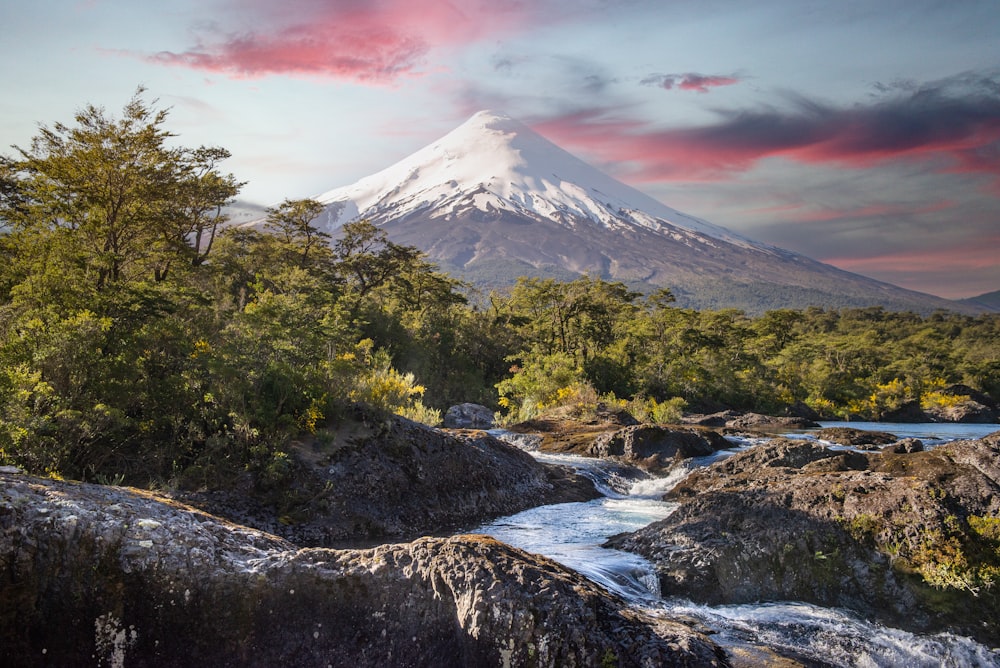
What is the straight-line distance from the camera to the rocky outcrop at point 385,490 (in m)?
7.07

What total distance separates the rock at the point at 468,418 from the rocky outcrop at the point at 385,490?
11.8 meters

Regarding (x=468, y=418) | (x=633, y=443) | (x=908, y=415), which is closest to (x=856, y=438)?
(x=633, y=443)

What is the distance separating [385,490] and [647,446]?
789 cm

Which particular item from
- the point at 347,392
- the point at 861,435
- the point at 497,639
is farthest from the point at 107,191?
the point at 861,435

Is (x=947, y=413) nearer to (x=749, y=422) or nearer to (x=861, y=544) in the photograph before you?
(x=749, y=422)

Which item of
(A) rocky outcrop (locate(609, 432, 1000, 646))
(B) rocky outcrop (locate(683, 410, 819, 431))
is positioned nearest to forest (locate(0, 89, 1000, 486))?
(B) rocky outcrop (locate(683, 410, 819, 431))

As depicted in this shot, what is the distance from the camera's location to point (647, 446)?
563 inches

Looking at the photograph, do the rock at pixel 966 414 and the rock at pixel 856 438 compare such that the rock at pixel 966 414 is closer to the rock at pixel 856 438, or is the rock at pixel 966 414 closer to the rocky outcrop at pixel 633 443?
the rock at pixel 856 438

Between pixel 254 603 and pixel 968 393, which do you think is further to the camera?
pixel 968 393

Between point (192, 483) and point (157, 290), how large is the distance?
3556 mm

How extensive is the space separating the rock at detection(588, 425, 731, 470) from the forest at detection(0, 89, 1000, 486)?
4164mm

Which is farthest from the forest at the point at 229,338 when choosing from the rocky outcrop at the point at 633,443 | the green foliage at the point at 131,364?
the rocky outcrop at the point at 633,443

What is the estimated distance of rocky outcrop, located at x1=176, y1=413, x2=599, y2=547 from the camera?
707 cm

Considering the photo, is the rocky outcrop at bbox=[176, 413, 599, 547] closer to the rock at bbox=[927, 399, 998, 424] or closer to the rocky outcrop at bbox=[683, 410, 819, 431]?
the rocky outcrop at bbox=[683, 410, 819, 431]
